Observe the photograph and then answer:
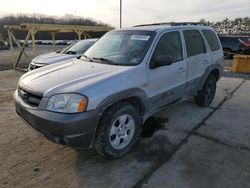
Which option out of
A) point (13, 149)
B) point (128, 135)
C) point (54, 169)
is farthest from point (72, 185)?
point (13, 149)

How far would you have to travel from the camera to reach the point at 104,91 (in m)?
2.77

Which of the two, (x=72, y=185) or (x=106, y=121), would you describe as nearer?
(x=72, y=185)

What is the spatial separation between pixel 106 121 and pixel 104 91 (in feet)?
1.31

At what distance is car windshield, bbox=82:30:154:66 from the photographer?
A: 347 cm

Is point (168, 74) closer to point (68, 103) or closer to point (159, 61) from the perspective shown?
point (159, 61)

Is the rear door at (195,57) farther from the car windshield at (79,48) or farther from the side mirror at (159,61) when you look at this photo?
the car windshield at (79,48)

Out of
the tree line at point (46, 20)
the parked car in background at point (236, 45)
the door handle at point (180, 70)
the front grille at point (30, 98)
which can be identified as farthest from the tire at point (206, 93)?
the tree line at point (46, 20)

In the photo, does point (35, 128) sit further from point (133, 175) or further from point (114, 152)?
point (133, 175)

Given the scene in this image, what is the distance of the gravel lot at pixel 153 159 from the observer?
9.08 ft

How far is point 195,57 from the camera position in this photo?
448cm

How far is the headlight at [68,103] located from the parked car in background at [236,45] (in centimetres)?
1473

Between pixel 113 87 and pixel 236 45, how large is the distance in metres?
15.4

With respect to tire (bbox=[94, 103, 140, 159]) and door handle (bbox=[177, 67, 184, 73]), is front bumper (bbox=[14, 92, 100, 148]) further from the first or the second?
door handle (bbox=[177, 67, 184, 73])

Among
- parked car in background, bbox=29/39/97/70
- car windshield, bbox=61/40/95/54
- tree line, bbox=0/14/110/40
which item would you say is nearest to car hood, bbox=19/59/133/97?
parked car in background, bbox=29/39/97/70
